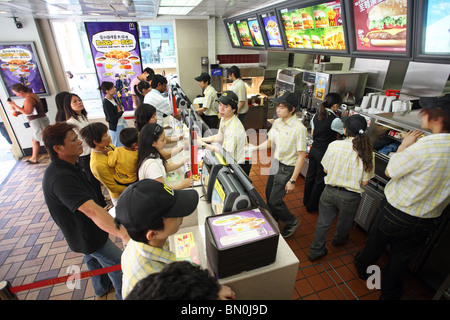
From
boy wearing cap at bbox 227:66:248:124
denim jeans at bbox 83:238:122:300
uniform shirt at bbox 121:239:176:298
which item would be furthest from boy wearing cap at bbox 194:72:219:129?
uniform shirt at bbox 121:239:176:298

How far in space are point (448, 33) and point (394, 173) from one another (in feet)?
4.27

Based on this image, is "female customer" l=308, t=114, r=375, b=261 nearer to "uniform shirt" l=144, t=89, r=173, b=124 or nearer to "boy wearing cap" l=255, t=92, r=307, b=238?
"boy wearing cap" l=255, t=92, r=307, b=238

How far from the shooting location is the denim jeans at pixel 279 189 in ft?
10.4

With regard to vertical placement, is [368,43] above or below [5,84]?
above

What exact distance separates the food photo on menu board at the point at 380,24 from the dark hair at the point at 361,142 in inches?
35.9

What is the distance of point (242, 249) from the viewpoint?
1.26 metres

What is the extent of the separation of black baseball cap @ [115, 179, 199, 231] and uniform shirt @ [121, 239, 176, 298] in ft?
0.59

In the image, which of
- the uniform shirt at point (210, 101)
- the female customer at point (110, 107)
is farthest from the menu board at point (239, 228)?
the uniform shirt at point (210, 101)

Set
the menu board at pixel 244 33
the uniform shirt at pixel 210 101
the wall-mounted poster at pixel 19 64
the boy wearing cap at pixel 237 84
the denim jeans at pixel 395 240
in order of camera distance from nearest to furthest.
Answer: the denim jeans at pixel 395 240 → the uniform shirt at pixel 210 101 → the wall-mounted poster at pixel 19 64 → the menu board at pixel 244 33 → the boy wearing cap at pixel 237 84

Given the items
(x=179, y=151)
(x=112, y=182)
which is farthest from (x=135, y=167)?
(x=179, y=151)

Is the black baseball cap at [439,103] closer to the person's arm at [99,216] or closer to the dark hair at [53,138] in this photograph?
the person's arm at [99,216]

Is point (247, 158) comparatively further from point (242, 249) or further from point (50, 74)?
point (50, 74)

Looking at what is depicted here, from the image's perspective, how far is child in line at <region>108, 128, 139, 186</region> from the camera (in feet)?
8.13

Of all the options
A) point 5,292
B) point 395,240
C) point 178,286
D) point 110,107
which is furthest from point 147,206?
point 110,107
